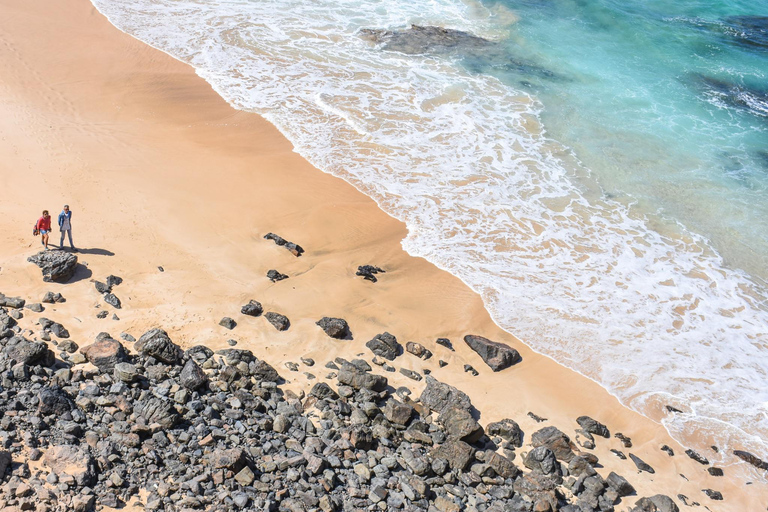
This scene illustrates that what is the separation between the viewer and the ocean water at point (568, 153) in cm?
1280

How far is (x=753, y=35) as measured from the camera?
30.5m

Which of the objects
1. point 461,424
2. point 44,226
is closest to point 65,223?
point 44,226

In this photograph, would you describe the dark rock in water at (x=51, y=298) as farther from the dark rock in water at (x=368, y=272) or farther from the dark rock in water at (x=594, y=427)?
the dark rock in water at (x=594, y=427)

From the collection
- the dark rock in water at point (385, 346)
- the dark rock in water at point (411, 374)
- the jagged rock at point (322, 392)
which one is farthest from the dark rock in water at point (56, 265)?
the dark rock in water at point (411, 374)

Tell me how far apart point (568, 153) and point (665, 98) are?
289 inches

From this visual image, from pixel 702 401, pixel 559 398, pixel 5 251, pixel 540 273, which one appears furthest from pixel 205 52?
pixel 702 401

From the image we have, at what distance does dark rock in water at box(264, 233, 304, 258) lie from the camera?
13764 mm

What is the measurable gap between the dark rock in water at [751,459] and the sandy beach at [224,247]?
23 cm

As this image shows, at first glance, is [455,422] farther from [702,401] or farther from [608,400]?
[702,401]

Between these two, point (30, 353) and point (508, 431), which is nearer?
point (30, 353)

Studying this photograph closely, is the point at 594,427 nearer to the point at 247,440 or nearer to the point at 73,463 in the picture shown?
the point at 247,440

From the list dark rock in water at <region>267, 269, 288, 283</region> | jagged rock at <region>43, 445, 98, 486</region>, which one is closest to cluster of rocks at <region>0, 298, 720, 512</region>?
jagged rock at <region>43, 445, 98, 486</region>

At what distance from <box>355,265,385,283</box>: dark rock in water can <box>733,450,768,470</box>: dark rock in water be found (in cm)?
764

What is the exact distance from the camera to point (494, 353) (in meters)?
11.7
